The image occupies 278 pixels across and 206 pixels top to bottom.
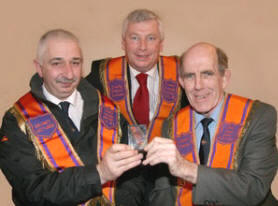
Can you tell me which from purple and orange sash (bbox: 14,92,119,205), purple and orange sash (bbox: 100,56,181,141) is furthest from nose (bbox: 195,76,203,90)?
purple and orange sash (bbox: 100,56,181,141)

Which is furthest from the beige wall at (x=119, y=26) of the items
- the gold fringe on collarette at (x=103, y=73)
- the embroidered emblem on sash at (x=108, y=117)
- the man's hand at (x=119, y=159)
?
the man's hand at (x=119, y=159)

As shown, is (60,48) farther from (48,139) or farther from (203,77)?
(203,77)

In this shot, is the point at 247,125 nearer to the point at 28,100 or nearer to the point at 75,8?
the point at 28,100

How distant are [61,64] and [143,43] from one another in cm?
108

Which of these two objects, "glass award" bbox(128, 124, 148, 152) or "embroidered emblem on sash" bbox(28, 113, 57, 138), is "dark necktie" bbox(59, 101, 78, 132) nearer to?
"embroidered emblem on sash" bbox(28, 113, 57, 138)

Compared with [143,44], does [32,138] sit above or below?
below

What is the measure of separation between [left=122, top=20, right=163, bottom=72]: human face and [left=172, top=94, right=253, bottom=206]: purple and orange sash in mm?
907

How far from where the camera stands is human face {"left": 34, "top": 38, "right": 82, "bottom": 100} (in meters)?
2.60

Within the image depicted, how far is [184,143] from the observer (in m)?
2.77

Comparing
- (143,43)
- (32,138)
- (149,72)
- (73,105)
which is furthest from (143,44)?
(32,138)

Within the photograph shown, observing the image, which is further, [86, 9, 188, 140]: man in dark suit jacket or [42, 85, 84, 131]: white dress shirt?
[86, 9, 188, 140]: man in dark suit jacket

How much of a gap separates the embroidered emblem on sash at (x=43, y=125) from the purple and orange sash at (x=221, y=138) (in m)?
0.88

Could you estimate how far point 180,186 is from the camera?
2.71 metres

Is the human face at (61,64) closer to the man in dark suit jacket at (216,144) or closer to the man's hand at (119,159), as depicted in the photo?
the man's hand at (119,159)
